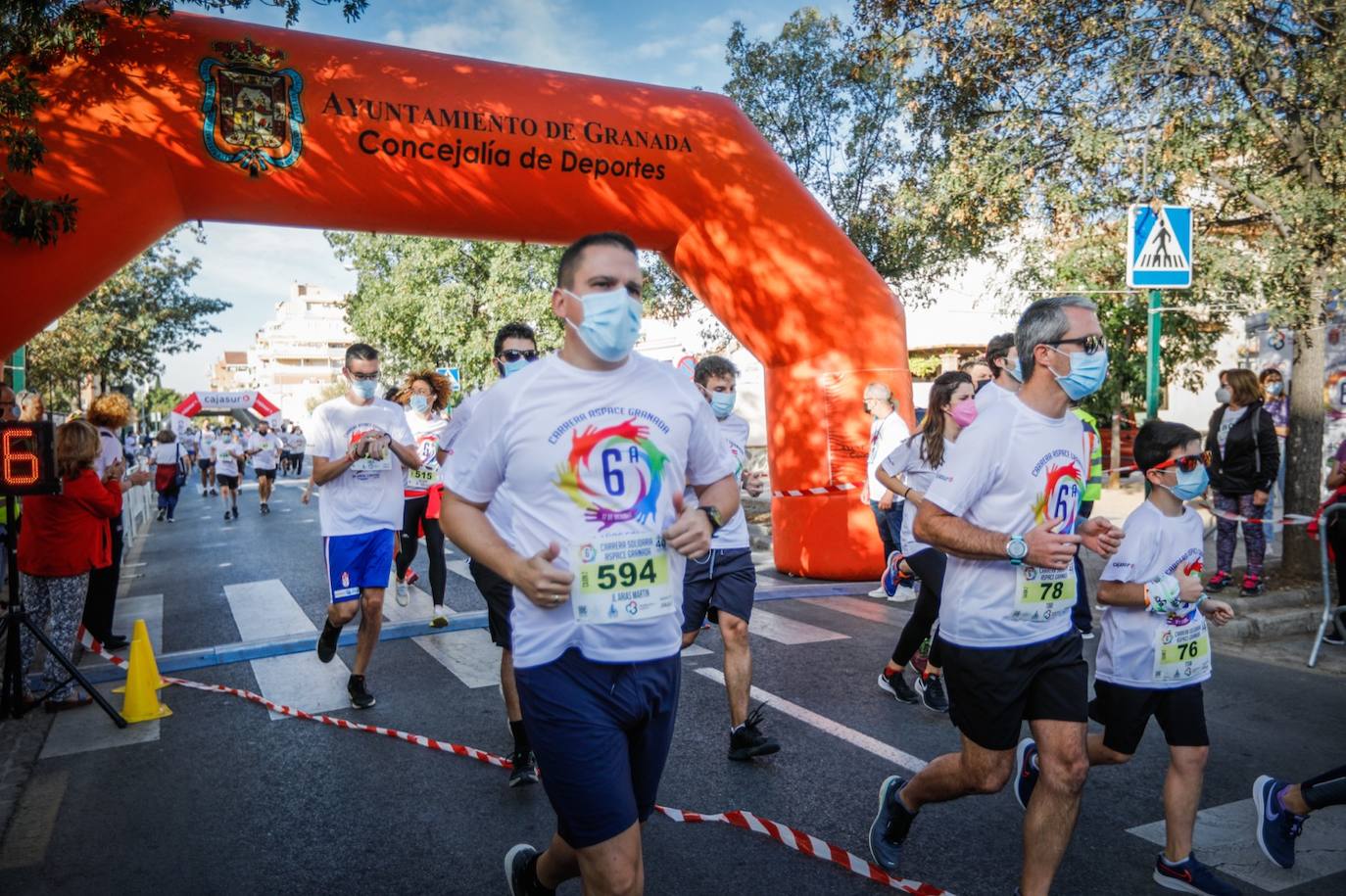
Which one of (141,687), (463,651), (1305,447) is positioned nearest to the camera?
(141,687)

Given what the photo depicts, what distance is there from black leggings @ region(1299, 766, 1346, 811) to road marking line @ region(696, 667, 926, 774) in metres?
1.62

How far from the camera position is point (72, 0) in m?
6.29

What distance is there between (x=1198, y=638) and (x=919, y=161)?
890 centimetres

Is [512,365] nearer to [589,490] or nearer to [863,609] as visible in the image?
[589,490]

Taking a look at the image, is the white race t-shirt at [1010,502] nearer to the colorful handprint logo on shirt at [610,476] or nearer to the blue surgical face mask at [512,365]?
the colorful handprint logo on shirt at [610,476]

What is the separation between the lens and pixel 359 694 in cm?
582

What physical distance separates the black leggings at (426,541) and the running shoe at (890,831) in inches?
201

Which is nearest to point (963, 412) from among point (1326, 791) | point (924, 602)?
point (924, 602)

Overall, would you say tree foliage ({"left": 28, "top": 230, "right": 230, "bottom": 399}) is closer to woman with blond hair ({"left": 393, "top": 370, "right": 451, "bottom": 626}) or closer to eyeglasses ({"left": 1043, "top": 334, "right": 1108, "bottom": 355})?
woman with blond hair ({"left": 393, "top": 370, "right": 451, "bottom": 626})

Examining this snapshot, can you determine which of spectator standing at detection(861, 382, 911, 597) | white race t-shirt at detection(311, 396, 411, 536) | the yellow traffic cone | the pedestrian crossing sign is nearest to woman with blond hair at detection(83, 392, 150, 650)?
the yellow traffic cone

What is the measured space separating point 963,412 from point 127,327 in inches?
1055

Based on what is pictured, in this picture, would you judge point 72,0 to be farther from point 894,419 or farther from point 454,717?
point 894,419

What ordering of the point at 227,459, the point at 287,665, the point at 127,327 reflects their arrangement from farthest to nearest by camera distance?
the point at 127,327 < the point at 227,459 < the point at 287,665

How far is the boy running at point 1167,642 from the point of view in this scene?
3359 mm
